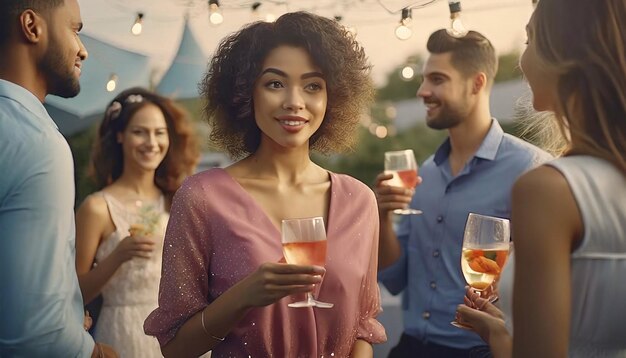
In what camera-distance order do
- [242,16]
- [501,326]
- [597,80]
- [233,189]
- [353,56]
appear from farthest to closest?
[242,16], [353,56], [233,189], [501,326], [597,80]

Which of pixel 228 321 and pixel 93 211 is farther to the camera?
pixel 93 211

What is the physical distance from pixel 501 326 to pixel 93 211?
264cm

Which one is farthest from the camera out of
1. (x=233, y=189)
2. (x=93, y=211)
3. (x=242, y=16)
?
(x=93, y=211)

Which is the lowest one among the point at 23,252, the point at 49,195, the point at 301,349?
the point at 301,349

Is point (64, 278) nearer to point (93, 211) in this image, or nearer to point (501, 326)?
point (501, 326)

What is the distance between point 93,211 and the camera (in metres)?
4.11

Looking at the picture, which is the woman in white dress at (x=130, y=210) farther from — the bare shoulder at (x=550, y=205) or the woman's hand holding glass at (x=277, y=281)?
the bare shoulder at (x=550, y=205)

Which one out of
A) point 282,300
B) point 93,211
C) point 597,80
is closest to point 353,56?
point 282,300

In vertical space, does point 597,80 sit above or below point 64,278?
above

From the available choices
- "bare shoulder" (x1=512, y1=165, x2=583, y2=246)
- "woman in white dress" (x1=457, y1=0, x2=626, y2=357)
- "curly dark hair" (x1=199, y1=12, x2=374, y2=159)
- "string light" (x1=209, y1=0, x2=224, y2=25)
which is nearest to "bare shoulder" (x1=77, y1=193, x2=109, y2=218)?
"string light" (x1=209, y1=0, x2=224, y2=25)

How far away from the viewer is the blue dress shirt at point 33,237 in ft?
6.75

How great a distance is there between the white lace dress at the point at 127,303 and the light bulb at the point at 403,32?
4.53 ft

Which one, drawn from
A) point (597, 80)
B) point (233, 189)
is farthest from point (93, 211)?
point (597, 80)

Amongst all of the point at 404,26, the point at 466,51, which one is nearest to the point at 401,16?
the point at 404,26
